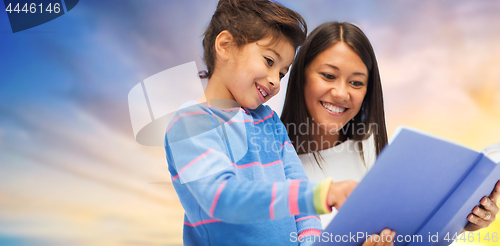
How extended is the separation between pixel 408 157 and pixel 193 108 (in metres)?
0.51

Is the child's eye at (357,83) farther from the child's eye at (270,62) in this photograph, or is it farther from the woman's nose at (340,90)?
the child's eye at (270,62)

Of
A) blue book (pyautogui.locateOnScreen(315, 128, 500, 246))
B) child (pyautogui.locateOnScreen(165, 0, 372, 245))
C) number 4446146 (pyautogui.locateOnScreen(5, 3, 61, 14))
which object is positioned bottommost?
blue book (pyautogui.locateOnScreen(315, 128, 500, 246))

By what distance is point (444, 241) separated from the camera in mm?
856

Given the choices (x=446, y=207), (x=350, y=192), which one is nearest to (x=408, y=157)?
(x=350, y=192)

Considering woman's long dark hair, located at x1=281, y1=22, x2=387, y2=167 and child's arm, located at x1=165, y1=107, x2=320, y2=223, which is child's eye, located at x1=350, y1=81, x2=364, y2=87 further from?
child's arm, located at x1=165, y1=107, x2=320, y2=223

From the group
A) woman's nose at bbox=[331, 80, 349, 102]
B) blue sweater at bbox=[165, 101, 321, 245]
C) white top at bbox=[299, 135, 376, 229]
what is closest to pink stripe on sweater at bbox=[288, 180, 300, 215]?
blue sweater at bbox=[165, 101, 321, 245]

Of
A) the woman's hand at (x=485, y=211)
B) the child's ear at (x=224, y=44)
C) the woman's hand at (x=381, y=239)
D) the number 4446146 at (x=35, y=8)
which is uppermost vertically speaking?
the number 4446146 at (x=35, y=8)

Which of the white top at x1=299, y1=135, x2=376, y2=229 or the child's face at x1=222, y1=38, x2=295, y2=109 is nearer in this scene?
the child's face at x1=222, y1=38, x2=295, y2=109

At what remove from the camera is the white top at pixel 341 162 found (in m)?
1.54

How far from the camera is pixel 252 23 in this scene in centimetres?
98

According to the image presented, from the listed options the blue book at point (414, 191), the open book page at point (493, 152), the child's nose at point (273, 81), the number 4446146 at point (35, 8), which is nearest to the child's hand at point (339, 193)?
the blue book at point (414, 191)

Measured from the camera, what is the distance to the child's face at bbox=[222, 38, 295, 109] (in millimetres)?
935

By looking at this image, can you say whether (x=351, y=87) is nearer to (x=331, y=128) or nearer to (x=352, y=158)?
(x=331, y=128)

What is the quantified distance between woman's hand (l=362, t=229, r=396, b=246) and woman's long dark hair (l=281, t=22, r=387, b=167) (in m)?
0.81
